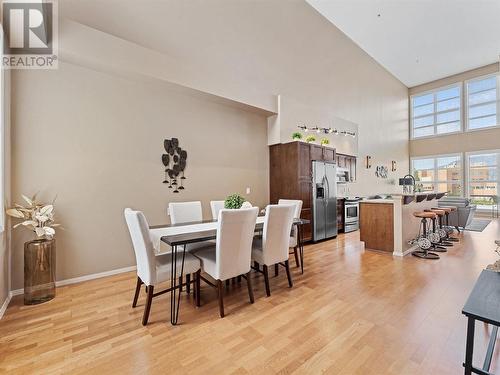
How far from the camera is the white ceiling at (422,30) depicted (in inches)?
211

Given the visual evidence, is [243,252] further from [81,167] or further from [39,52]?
[39,52]

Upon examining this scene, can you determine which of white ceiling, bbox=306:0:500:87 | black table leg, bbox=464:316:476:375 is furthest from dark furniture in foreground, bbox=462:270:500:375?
white ceiling, bbox=306:0:500:87

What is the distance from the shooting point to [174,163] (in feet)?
12.8

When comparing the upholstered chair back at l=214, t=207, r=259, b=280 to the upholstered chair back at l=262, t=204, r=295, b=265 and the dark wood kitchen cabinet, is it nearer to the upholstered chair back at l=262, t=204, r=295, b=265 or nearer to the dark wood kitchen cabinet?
the upholstered chair back at l=262, t=204, r=295, b=265

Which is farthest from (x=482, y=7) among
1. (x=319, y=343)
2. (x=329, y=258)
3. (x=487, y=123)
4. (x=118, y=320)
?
(x=118, y=320)

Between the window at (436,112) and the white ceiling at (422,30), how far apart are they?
102 centimetres

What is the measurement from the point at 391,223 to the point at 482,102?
8.46 m

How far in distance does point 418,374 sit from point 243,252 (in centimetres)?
152

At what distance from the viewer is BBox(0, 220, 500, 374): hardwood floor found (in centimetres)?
157

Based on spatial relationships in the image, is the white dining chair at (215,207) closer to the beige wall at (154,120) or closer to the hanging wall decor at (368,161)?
the beige wall at (154,120)

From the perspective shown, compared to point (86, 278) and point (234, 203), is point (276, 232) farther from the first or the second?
point (86, 278)

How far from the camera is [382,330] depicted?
190 cm

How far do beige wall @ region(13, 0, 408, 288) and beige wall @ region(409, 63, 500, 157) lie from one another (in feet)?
21.4

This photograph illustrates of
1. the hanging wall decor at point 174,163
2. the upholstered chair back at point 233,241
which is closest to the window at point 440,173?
the hanging wall decor at point 174,163
